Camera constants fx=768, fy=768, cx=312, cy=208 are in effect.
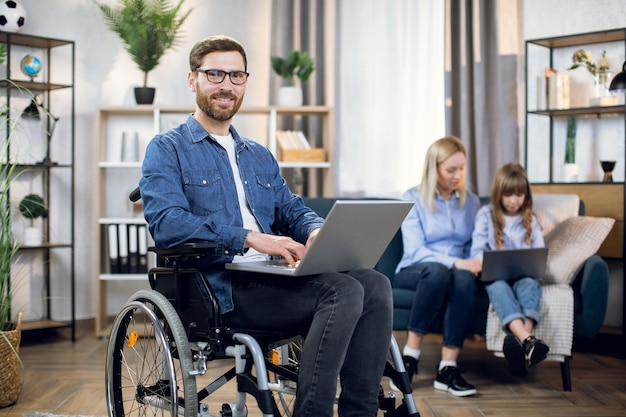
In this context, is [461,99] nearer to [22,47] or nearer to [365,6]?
[365,6]

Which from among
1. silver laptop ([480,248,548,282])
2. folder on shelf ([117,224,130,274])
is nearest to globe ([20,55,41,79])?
folder on shelf ([117,224,130,274])

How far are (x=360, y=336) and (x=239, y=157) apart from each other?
0.65 m

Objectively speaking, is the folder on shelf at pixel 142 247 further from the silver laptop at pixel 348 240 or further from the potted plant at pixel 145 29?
the silver laptop at pixel 348 240

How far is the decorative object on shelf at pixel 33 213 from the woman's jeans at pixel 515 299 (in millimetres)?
2340

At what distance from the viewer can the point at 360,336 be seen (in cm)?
181

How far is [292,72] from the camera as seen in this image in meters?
4.34

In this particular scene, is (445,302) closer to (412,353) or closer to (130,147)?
(412,353)

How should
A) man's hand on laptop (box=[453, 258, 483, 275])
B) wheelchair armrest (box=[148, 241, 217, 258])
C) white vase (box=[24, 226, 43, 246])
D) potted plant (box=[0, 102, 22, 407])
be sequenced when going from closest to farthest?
wheelchair armrest (box=[148, 241, 217, 258]), potted plant (box=[0, 102, 22, 407]), man's hand on laptop (box=[453, 258, 483, 275]), white vase (box=[24, 226, 43, 246])

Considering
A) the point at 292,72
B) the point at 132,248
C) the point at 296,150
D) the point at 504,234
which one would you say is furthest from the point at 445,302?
the point at 132,248

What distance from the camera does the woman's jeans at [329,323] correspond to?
1688mm

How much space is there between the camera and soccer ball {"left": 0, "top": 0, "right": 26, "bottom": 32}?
3.96 meters

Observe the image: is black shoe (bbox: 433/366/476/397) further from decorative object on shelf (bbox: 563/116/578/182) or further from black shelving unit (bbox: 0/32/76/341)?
black shelving unit (bbox: 0/32/76/341)

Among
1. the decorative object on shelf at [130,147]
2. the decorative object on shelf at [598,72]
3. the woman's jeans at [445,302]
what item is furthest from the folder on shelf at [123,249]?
the decorative object on shelf at [598,72]

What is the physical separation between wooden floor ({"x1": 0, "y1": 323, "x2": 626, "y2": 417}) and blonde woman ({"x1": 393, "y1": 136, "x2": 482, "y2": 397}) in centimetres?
15
